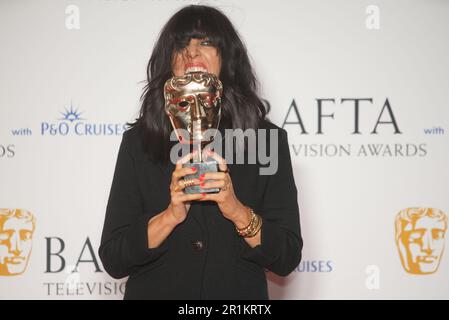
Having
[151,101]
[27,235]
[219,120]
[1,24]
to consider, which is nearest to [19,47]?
[1,24]

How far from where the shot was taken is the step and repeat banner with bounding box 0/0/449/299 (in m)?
1.89

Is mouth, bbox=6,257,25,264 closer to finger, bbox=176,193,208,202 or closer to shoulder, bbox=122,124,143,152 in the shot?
shoulder, bbox=122,124,143,152

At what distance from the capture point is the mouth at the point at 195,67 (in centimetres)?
109

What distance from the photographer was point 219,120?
Answer: 1057mm

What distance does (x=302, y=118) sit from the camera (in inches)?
74.5

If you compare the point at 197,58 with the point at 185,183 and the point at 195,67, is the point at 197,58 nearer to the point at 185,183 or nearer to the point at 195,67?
the point at 195,67

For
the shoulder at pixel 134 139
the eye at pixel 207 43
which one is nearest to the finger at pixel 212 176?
the shoulder at pixel 134 139

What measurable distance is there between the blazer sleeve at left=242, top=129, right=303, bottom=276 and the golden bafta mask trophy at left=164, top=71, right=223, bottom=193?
0.19m

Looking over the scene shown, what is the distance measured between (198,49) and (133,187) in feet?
1.17

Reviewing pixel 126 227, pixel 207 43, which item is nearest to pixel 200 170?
pixel 126 227

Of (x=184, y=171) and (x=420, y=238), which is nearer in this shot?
(x=184, y=171)

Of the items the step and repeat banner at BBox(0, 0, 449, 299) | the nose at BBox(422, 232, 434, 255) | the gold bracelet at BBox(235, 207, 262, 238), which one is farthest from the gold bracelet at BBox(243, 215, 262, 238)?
the nose at BBox(422, 232, 434, 255)

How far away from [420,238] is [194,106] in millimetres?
1311

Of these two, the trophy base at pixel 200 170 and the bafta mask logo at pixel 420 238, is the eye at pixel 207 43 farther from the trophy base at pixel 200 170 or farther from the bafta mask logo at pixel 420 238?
the bafta mask logo at pixel 420 238
